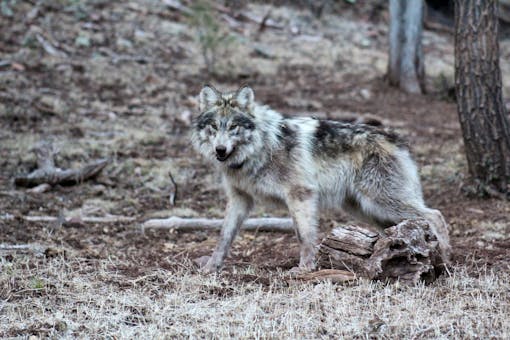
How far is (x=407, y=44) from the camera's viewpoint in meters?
18.9

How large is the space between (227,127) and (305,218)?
1.24 m

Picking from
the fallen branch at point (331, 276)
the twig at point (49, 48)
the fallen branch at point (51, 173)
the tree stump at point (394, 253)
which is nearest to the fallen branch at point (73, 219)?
the fallen branch at point (51, 173)

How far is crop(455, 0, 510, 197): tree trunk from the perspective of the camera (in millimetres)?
9219

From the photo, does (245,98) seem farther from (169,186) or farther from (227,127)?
(169,186)

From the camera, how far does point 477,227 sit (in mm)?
8430

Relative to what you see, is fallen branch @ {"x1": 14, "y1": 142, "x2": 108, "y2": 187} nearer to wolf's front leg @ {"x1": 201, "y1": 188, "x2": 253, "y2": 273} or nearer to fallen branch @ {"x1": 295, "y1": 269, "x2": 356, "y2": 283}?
wolf's front leg @ {"x1": 201, "y1": 188, "x2": 253, "y2": 273}

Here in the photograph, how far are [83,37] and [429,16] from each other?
1638cm

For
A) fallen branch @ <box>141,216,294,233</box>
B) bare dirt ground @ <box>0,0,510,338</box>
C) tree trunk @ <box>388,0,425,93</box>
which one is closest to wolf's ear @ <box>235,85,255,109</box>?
bare dirt ground @ <box>0,0,510,338</box>

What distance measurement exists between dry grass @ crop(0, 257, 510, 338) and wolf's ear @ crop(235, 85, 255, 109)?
6.15 ft

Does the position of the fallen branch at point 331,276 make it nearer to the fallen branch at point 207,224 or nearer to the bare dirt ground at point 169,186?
the bare dirt ground at point 169,186

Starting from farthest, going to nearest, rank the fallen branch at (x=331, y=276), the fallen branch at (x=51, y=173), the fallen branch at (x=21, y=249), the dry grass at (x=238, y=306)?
the fallen branch at (x=51, y=173), the fallen branch at (x=21, y=249), the fallen branch at (x=331, y=276), the dry grass at (x=238, y=306)

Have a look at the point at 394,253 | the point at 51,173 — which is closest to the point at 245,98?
the point at 394,253

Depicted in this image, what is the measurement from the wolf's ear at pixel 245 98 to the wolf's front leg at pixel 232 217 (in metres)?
0.93

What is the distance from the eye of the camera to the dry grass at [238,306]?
15.9 feet
